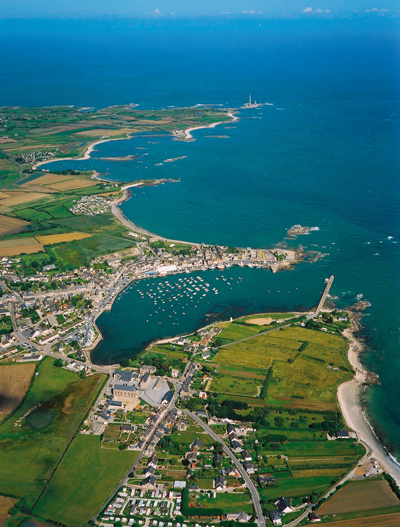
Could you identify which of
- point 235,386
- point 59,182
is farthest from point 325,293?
point 59,182

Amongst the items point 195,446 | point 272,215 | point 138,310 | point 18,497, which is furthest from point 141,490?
point 272,215

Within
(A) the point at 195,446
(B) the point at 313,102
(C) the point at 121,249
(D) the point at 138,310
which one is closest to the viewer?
(A) the point at 195,446

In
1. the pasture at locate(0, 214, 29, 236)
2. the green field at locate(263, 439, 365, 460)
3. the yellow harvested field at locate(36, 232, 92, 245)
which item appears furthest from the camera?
the pasture at locate(0, 214, 29, 236)

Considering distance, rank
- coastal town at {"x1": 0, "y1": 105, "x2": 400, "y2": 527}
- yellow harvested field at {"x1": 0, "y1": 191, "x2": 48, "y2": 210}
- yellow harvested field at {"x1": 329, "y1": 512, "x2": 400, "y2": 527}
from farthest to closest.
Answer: yellow harvested field at {"x1": 0, "y1": 191, "x2": 48, "y2": 210} < coastal town at {"x1": 0, "y1": 105, "x2": 400, "y2": 527} < yellow harvested field at {"x1": 329, "y1": 512, "x2": 400, "y2": 527}

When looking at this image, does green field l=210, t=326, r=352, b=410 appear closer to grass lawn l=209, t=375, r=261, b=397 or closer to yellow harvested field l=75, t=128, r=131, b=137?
grass lawn l=209, t=375, r=261, b=397

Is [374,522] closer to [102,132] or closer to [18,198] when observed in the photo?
[18,198]

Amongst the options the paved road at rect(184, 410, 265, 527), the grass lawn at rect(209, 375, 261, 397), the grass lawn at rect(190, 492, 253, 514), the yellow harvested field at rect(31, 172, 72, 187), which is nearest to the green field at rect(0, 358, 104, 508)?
the paved road at rect(184, 410, 265, 527)

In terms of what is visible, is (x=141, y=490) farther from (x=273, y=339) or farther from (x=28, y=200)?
(x=28, y=200)
